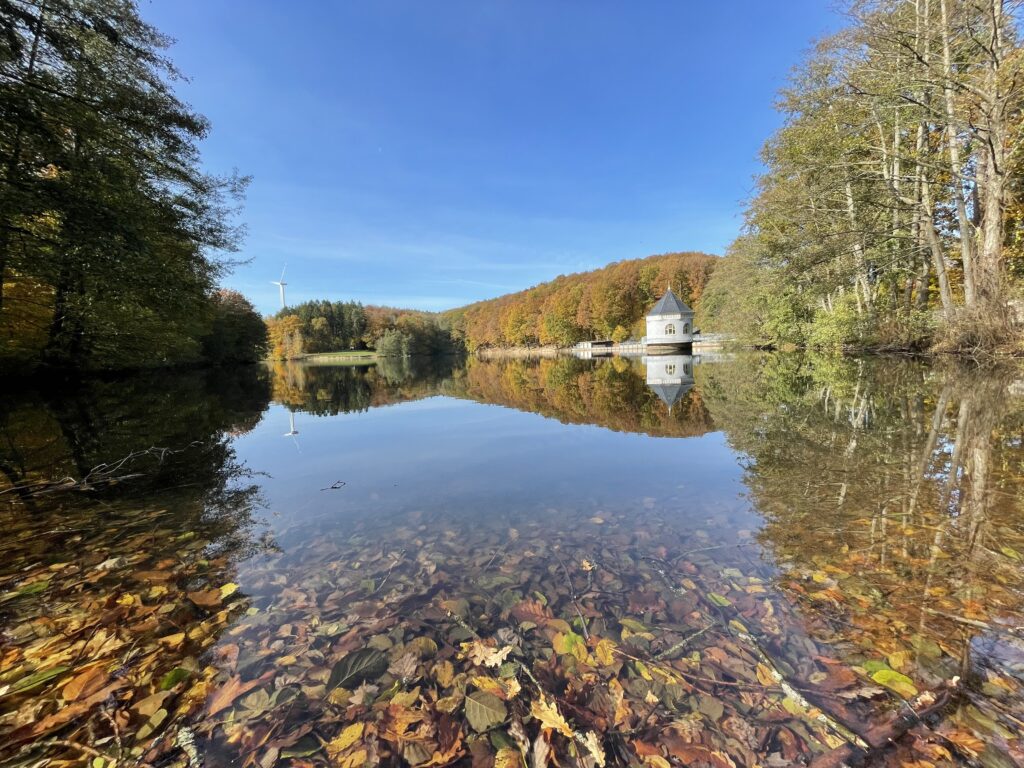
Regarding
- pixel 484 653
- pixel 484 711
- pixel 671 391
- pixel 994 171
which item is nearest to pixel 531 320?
pixel 671 391

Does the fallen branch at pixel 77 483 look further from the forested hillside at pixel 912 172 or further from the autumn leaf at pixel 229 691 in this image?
the forested hillside at pixel 912 172

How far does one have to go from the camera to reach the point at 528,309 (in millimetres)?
92625

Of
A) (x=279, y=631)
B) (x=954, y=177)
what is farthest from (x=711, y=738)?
(x=954, y=177)

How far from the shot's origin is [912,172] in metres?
17.5

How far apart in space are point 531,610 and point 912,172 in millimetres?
24603

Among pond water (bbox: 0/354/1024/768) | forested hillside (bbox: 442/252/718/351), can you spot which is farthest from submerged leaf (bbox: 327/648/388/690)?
forested hillside (bbox: 442/252/718/351)

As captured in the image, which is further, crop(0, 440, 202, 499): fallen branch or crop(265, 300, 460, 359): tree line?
crop(265, 300, 460, 359): tree line

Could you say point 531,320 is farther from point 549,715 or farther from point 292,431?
point 549,715

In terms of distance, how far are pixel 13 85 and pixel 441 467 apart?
40.6ft

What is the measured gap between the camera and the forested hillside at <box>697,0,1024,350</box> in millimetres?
11234

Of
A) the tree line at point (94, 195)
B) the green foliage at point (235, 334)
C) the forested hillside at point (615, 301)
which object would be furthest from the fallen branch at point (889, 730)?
the forested hillside at point (615, 301)

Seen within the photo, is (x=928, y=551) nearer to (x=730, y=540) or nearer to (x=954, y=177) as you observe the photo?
(x=730, y=540)

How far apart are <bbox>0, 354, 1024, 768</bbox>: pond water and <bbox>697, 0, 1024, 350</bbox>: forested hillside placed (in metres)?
10.3

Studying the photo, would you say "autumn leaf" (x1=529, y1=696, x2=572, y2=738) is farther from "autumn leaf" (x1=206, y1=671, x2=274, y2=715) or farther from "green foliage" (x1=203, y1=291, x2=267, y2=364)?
"green foliage" (x1=203, y1=291, x2=267, y2=364)
